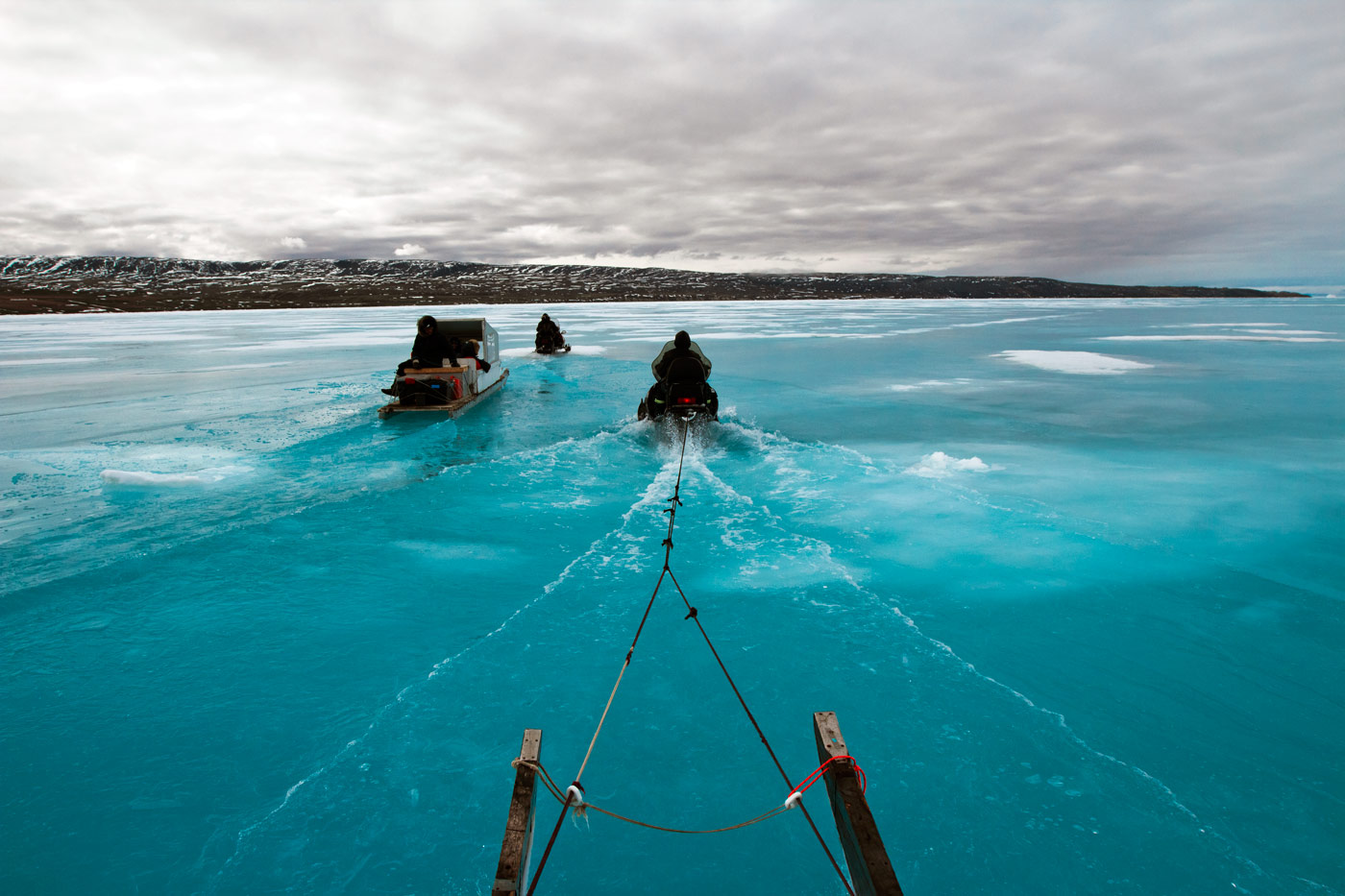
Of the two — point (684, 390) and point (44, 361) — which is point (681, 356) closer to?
point (684, 390)

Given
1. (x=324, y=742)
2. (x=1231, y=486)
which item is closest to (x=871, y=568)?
(x=324, y=742)

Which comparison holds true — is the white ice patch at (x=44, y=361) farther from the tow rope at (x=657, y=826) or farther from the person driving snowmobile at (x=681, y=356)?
the tow rope at (x=657, y=826)

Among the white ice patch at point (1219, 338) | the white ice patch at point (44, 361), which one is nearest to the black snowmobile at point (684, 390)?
the white ice patch at point (44, 361)

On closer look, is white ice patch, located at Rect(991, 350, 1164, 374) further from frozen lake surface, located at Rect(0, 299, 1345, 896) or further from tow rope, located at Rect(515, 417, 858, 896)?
tow rope, located at Rect(515, 417, 858, 896)

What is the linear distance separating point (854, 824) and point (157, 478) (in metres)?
8.59

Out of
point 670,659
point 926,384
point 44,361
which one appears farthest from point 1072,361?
point 44,361

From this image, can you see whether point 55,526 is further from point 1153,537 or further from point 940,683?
point 1153,537

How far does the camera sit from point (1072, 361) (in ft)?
65.6

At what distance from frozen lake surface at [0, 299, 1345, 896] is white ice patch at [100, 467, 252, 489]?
0.23ft

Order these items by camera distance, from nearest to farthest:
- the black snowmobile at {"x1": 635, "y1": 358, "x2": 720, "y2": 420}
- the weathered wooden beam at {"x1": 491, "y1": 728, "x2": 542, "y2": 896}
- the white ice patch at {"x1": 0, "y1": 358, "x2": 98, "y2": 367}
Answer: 1. the weathered wooden beam at {"x1": 491, "y1": 728, "x2": 542, "y2": 896}
2. the black snowmobile at {"x1": 635, "y1": 358, "x2": 720, "y2": 420}
3. the white ice patch at {"x1": 0, "y1": 358, "x2": 98, "y2": 367}

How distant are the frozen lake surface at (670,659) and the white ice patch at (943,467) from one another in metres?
0.09

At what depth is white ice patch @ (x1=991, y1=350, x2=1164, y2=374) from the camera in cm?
1820

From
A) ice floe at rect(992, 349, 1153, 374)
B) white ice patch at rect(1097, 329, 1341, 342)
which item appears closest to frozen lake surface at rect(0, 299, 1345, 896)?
ice floe at rect(992, 349, 1153, 374)

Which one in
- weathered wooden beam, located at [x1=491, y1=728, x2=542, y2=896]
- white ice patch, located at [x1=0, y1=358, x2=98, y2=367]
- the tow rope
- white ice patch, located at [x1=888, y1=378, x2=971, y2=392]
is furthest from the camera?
white ice patch, located at [x1=0, y1=358, x2=98, y2=367]
